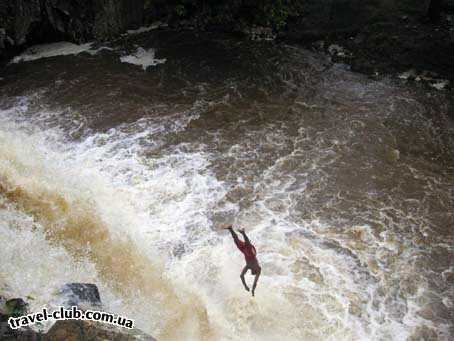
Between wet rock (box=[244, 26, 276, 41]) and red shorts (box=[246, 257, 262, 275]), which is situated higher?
wet rock (box=[244, 26, 276, 41])

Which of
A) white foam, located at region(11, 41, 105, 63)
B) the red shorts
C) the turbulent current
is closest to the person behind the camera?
the red shorts

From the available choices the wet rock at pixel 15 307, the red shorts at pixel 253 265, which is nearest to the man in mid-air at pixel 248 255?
the red shorts at pixel 253 265

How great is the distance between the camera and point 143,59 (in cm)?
1467

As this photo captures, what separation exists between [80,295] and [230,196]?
3.76 meters

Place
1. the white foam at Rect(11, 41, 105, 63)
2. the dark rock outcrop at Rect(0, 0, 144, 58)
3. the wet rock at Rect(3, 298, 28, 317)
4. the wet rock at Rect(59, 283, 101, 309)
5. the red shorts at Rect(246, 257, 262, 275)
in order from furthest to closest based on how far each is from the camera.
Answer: the white foam at Rect(11, 41, 105, 63) < the dark rock outcrop at Rect(0, 0, 144, 58) < the red shorts at Rect(246, 257, 262, 275) < the wet rock at Rect(59, 283, 101, 309) < the wet rock at Rect(3, 298, 28, 317)

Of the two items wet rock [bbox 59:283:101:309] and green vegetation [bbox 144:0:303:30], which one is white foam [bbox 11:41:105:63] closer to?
green vegetation [bbox 144:0:303:30]

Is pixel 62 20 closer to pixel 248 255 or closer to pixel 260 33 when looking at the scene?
pixel 260 33

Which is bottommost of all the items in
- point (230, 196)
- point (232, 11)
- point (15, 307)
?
point (230, 196)

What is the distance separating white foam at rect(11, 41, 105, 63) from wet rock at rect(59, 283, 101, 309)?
32.5ft

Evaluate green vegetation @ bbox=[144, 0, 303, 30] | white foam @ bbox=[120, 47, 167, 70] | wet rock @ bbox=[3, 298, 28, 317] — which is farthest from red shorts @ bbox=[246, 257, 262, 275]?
green vegetation @ bbox=[144, 0, 303, 30]

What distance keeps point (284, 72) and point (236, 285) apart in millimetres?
8043

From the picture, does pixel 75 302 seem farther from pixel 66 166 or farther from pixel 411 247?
pixel 411 247

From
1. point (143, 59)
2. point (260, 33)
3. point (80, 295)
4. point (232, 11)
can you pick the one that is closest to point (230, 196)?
point (80, 295)

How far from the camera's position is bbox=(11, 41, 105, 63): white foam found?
48.2 feet
